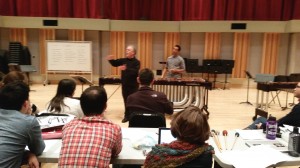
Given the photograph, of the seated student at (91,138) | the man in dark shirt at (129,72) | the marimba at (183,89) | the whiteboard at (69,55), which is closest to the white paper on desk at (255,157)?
the seated student at (91,138)

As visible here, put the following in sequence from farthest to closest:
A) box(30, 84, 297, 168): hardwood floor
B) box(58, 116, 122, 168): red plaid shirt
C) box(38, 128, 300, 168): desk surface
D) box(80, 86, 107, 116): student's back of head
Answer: box(30, 84, 297, 168): hardwood floor, box(38, 128, 300, 168): desk surface, box(80, 86, 107, 116): student's back of head, box(58, 116, 122, 168): red plaid shirt

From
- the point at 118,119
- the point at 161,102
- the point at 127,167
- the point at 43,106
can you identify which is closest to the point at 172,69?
the point at 118,119

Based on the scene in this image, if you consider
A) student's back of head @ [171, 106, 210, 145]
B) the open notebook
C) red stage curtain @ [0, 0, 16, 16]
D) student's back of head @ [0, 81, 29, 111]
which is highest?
red stage curtain @ [0, 0, 16, 16]

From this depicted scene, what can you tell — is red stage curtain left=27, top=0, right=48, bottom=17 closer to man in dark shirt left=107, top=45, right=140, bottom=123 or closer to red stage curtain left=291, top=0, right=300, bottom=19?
man in dark shirt left=107, top=45, right=140, bottom=123

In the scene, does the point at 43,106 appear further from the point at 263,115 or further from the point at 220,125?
the point at 263,115

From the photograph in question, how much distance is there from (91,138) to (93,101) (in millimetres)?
254

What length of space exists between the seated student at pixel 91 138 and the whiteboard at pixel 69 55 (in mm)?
8489

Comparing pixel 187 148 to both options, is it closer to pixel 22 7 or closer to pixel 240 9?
pixel 240 9

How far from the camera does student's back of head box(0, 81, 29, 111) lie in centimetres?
204

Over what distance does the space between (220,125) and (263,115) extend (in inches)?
69.4

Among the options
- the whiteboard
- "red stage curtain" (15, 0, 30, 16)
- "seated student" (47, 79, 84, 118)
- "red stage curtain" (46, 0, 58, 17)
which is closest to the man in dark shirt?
"seated student" (47, 79, 84, 118)

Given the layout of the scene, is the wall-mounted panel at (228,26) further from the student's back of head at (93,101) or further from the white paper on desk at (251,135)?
the student's back of head at (93,101)

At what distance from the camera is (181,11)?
10.6 metres

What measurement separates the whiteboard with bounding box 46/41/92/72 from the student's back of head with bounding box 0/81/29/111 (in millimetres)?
8401
